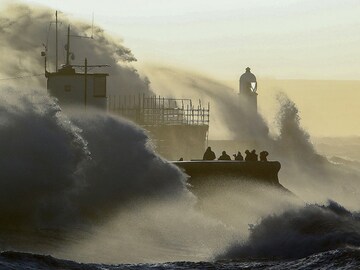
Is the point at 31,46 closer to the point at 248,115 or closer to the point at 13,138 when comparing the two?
the point at 248,115

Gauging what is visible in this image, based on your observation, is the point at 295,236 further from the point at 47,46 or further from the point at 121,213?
the point at 47,46

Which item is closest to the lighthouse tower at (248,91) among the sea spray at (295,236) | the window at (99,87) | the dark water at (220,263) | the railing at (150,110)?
the railing at (150,110)

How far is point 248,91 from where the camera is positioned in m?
89.2

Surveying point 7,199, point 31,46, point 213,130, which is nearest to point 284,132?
point 213,130

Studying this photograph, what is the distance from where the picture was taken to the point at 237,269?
85.7 ft

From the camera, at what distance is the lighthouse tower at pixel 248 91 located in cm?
8825

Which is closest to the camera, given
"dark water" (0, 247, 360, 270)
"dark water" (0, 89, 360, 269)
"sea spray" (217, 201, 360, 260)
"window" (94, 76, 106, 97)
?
"dark water" (0, 247, 360, 270)

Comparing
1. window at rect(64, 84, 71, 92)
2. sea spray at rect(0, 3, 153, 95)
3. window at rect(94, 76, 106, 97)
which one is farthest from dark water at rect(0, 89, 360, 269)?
sea spray at rect(0, 3, 153, 95)

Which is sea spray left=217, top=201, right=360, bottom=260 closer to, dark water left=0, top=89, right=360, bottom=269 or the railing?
dark water left=0, top=89, right=360, bottom=269

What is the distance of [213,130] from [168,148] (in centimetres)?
2548

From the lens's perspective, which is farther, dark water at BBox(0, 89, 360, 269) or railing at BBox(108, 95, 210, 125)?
railing at BBox(108, 95, 210, 125)

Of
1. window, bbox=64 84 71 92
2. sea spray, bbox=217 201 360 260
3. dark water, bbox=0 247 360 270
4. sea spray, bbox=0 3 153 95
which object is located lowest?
dark water, bbox=0 247 360 270

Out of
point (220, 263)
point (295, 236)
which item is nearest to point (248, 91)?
point (295, 236)

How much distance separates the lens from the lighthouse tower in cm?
8825
